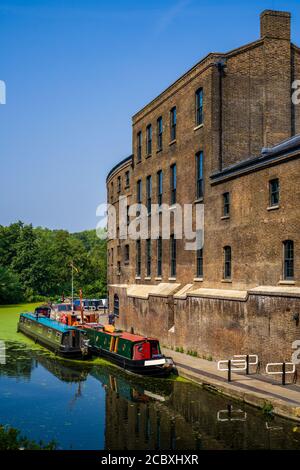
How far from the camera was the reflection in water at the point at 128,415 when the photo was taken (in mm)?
15555

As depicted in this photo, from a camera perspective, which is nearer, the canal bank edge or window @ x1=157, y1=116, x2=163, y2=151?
the canal bank edge

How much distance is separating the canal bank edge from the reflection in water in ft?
1.09

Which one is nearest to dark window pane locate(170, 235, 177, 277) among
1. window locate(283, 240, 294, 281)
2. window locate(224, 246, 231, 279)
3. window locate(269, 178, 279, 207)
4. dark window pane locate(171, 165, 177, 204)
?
dark window pane locate(171, 165, 177, 204)

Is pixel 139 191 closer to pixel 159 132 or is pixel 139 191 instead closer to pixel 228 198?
pixel 159 132

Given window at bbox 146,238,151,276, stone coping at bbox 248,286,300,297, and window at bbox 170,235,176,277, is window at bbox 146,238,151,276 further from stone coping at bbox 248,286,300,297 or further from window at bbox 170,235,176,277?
stone coping at bbox 248,286,300,297

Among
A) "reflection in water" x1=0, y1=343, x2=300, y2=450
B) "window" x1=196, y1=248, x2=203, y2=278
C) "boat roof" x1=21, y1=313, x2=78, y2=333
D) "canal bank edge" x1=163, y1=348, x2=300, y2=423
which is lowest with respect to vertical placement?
"reflection in water" x1=0, y1=343, x2=300, y2=450

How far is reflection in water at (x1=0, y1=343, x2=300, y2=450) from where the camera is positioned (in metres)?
15.6

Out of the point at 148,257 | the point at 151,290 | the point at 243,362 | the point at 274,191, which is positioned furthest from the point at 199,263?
the point at 148,257

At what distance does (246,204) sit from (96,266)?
2363 inches

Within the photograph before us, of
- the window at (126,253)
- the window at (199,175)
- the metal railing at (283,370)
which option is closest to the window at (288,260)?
the metal railing at (283,370)

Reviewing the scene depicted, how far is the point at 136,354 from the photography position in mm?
24875
